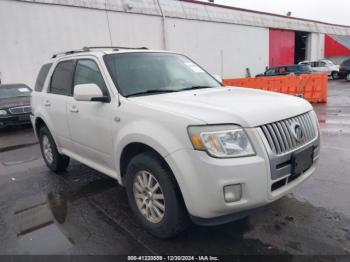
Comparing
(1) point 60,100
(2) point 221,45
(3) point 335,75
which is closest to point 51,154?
(1) point 60,100

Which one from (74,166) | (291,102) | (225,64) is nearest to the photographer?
(291,102)

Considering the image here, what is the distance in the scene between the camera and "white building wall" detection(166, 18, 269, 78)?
2239cm

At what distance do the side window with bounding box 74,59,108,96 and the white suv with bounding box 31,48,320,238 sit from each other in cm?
1

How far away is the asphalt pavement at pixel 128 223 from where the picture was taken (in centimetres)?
286

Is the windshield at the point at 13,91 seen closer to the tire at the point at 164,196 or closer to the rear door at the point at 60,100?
the rear door at the point at 60,100

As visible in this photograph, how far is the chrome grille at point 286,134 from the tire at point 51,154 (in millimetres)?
3583

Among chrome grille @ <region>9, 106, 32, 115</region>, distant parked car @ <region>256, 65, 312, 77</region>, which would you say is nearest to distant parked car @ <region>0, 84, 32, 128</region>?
chrome grille @ <region>9, 106, 32, 115</region>

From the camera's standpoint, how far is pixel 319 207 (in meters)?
3.53

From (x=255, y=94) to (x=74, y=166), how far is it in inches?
139

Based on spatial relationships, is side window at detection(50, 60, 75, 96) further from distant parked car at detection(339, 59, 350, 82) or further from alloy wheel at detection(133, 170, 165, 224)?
distant parked car at detection(339, 59, 350, 82)

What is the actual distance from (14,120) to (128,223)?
7.80m

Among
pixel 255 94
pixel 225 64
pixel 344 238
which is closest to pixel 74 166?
pixel 255 94

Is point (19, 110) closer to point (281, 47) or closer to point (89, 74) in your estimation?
point (89, 74)

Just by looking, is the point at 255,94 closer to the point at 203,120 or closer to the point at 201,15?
the point at 203,120
